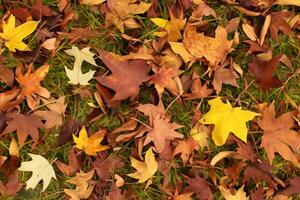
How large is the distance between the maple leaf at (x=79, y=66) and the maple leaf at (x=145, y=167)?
0.37m

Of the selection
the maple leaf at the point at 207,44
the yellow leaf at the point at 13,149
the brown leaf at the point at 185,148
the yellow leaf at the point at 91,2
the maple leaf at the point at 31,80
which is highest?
the yellow leaf at the point at 91,2

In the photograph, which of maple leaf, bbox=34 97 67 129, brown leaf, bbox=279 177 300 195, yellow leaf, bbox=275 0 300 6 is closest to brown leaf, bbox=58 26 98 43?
maple leaf, bbox=34 97 67 129

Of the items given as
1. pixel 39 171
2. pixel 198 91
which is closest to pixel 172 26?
pixel 198 91

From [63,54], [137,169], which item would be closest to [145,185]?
[137,169]

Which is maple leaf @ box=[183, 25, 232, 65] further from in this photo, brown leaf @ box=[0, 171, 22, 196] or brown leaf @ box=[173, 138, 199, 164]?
brown leaf @ box=[0, 171, 22, 196]

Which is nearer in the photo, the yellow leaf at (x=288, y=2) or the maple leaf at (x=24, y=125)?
the maple leaf at (x=24, y=125)

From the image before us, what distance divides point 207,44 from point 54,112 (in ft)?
2.21

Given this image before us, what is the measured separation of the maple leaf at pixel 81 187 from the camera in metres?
1.94

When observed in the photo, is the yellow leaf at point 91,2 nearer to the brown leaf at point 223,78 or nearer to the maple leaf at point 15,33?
the maple leaf at point 15,33

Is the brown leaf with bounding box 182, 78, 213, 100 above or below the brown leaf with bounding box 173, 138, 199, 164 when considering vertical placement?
above

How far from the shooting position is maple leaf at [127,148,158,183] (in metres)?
1.93

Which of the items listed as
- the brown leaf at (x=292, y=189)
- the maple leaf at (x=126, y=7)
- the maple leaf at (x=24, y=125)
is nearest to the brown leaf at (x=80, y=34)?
the maple leaf at (x=126, y=7)

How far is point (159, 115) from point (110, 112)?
20 cm

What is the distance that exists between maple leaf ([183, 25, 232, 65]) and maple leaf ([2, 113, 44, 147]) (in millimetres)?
672
